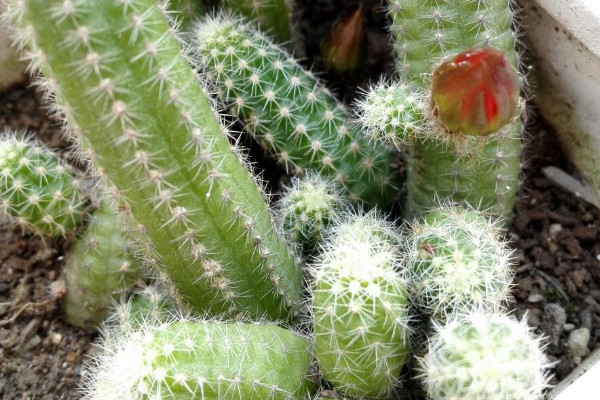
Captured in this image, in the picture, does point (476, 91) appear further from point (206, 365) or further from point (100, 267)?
point (100, 267)

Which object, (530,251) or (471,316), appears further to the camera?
(530,251)

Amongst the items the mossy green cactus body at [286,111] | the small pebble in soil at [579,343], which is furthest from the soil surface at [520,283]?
the mossy green cactus body at [286,111]

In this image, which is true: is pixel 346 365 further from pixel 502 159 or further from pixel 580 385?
pixel 502 159

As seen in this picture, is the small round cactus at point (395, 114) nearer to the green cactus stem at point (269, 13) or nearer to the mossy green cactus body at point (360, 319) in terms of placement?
the mossy green cactus body at point (360, 319)

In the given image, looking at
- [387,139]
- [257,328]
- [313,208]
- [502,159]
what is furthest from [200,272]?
[502,159]

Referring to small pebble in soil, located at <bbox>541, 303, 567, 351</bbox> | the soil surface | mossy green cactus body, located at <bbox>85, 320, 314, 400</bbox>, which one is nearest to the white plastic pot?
the soil surface

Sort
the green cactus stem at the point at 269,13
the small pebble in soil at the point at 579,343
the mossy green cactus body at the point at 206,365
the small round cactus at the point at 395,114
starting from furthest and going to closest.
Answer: the green cactus stem at the point at 269,13
the small pebble in soil at the point at 579,343
the small round cactus at the point at 395,114
the mossy green cactus body at the point at 206,365
